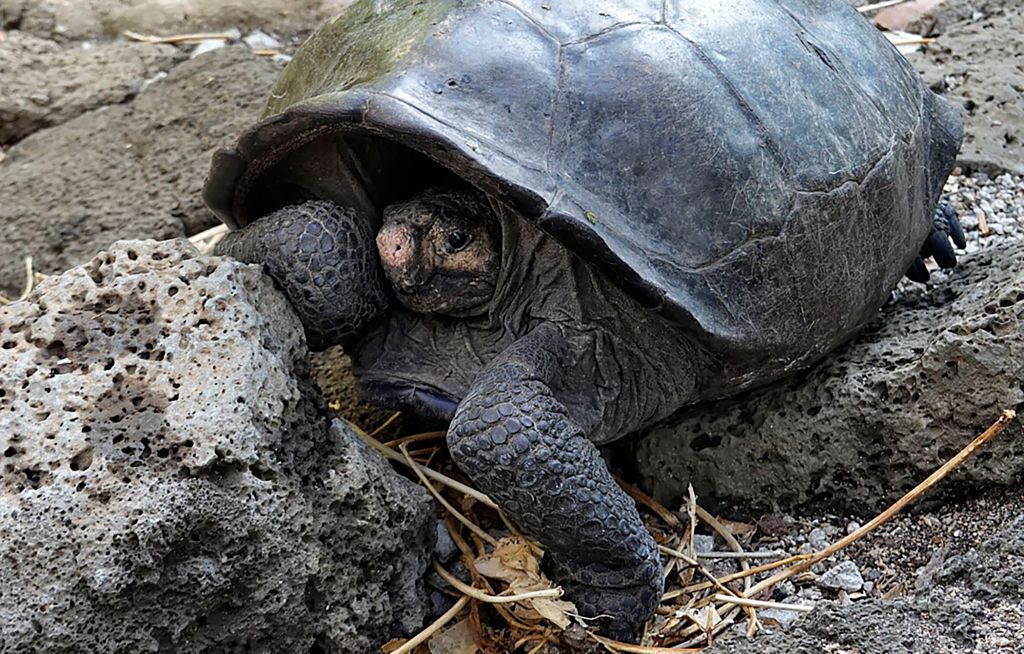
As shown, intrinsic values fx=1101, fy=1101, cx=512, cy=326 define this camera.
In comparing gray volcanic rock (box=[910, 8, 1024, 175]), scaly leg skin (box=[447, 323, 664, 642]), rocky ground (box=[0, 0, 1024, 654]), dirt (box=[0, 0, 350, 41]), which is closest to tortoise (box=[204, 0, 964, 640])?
scaly leg skin (box=[447, 323, 664, 642])

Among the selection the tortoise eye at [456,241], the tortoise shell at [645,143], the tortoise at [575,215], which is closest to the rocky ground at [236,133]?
the tortoise at [575,215]

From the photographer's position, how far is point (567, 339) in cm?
234

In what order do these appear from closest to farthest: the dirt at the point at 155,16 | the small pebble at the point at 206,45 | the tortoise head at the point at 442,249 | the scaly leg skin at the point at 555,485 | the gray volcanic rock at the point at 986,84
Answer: the scaly leg skin at the point at 555,485, the tortoise head at the point at 442,249, the gray volcanic rock at the point at 986,84, the small pebble at the point at 206,45, the dirt at the point at 155,16

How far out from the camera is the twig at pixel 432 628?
2218 mm

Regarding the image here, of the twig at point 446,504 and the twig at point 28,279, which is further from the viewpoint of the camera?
the twig at point 28,279

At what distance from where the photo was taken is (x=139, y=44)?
462 cm

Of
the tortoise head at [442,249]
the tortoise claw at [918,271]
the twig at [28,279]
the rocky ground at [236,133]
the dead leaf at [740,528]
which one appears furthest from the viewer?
the twig at [28,279]

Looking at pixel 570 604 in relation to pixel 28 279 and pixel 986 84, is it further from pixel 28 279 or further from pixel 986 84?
pixel 986 84

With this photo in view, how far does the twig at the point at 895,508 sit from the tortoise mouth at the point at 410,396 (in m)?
0.77

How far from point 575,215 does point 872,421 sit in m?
0.92

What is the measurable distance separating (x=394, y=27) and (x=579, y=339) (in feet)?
2.51

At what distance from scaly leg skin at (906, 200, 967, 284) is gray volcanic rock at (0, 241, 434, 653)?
156cm

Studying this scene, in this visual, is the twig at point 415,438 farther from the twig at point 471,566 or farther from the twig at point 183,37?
the twig at point 183,37

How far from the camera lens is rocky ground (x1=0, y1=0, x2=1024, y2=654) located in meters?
1.98
